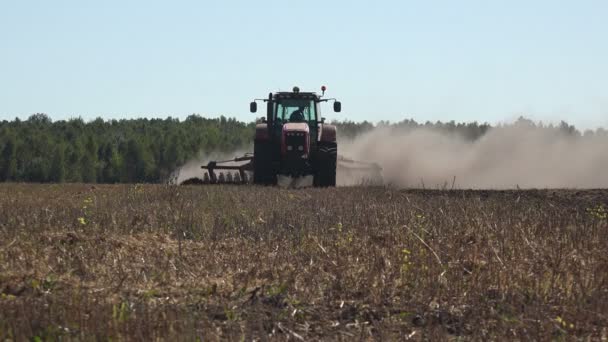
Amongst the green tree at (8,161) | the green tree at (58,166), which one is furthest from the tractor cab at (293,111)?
the green tree at (8,161)

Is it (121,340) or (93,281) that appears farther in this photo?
(93,281)

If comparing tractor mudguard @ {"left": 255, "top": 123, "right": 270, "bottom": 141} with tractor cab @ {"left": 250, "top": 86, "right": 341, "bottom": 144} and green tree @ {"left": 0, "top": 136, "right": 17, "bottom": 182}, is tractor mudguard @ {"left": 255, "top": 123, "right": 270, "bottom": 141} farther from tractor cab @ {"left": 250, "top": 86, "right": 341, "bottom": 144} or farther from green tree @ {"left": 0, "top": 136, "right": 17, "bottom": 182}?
green tree @ {"left": 0, "top": 136, "right": 17, "bottom": 182}

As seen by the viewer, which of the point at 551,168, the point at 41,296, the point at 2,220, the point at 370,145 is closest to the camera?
the point at 41,296

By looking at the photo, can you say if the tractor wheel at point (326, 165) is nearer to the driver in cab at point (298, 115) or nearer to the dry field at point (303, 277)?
the driver in cab at point (298, 115)

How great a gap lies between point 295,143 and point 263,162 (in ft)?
4.36

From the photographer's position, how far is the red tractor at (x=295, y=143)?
2900 cm

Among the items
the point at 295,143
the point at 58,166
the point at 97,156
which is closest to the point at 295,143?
the point at 295,143

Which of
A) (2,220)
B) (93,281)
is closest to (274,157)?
(2,220)

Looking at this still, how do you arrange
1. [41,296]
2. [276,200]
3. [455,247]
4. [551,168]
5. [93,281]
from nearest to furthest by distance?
[41,296] < [93,281] < [455,247] < [276,200] < [551,168]

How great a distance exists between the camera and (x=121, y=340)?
6.26 meters

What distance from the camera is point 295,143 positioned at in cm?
2888

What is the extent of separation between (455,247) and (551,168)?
29.8 metres

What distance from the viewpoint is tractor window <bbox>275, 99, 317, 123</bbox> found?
30.0 metres

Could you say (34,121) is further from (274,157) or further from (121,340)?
(121,340)
